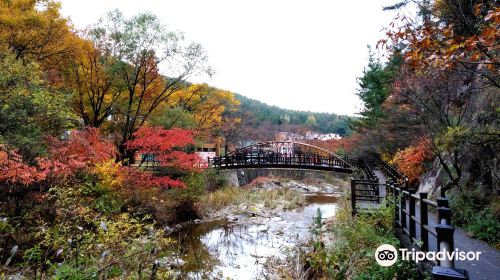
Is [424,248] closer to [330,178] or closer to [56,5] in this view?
[56,5]

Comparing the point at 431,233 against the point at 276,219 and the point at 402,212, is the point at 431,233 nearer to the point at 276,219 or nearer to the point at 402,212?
the point at 402,212

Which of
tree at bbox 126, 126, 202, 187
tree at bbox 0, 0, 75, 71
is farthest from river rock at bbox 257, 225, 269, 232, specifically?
tree at bbox 0, 0, 75, 71

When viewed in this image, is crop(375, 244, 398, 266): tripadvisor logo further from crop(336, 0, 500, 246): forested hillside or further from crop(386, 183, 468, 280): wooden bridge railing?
crop(336, 0, 500, 246): forested hillside

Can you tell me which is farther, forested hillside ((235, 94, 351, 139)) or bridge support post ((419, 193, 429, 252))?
forested hillside ((235, 94, 351, 139))

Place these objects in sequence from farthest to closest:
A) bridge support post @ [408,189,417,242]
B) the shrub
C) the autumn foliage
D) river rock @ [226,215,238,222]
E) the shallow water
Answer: river rock @ [226,215,238,222]
the autumn foliage
the shallow water
the shrub
bridge support post @ [408,189,417,242]

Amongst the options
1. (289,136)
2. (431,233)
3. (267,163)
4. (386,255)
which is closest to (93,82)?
(267,163)

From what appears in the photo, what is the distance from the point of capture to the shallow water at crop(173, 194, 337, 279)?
28.9ft

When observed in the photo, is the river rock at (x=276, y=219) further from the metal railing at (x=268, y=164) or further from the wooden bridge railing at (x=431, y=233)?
the metal railing at (x=268, y=164)

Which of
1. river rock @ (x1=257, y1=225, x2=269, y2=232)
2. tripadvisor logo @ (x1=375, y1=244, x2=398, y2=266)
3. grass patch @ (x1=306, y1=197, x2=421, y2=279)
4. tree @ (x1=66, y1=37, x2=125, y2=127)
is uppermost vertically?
tree @ (x1=66, y1=37, x2=125, y2=127)

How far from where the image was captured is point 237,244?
1194 centimetres

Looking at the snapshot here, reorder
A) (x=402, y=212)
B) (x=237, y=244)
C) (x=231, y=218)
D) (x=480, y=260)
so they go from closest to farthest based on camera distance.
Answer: (x=480, y=260)
(x=402, y=212)
(x=237, y=244)
(x=231, y=218)

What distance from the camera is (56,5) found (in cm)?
1346

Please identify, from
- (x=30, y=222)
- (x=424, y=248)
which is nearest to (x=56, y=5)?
(x=30, y=222)

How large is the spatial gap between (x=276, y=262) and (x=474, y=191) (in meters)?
5.85
